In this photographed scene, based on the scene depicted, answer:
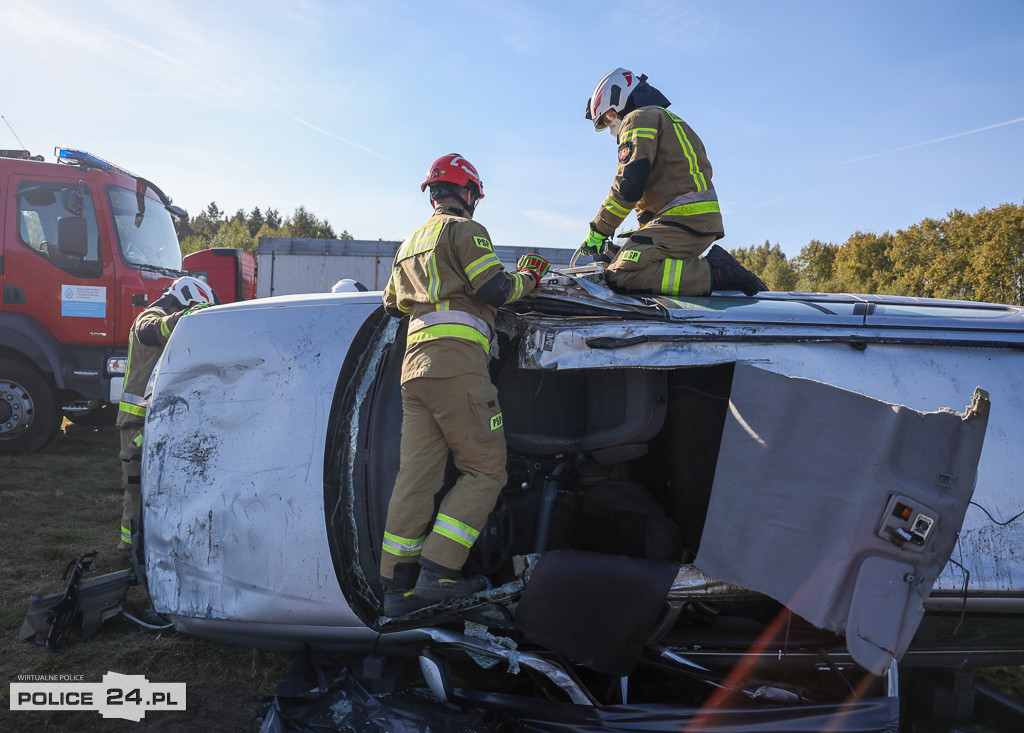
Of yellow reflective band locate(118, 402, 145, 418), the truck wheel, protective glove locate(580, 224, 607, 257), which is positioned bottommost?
the truck wheel

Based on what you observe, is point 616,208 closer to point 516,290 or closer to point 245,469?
point 516,290

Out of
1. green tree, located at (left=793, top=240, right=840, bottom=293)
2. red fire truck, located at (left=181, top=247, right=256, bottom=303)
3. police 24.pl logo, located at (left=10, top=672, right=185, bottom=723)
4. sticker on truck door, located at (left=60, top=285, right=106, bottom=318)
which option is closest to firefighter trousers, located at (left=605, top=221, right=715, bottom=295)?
police 24.pl logo, located at (left=10, top=672, right=185, bottom=723)

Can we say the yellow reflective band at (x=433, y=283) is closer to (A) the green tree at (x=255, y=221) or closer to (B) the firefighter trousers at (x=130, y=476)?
(B) the firefighter trousers at (x=130, y=476)

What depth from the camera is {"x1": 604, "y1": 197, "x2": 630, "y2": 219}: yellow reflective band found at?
10.7 ft

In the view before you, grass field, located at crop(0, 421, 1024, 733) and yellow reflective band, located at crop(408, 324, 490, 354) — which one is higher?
yellow reflective band, located at crop(408, 324, 490, 354)

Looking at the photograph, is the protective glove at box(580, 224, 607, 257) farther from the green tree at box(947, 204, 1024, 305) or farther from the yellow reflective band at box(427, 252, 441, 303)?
the green tree at box(947, 204, 1024, 305)

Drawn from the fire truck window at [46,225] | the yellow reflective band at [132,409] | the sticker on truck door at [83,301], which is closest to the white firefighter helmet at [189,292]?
the yellow reflective band at [132,409]

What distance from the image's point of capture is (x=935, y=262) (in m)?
25.3

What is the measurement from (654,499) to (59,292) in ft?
20.4

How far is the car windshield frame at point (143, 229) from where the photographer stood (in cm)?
638

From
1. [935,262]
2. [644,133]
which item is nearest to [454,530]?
[644,133]

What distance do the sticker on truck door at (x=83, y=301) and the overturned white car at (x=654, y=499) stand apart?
4.62 metres

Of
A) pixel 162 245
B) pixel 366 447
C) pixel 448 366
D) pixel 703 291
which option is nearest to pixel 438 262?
pixel 448 366

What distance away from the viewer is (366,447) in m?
2.36
